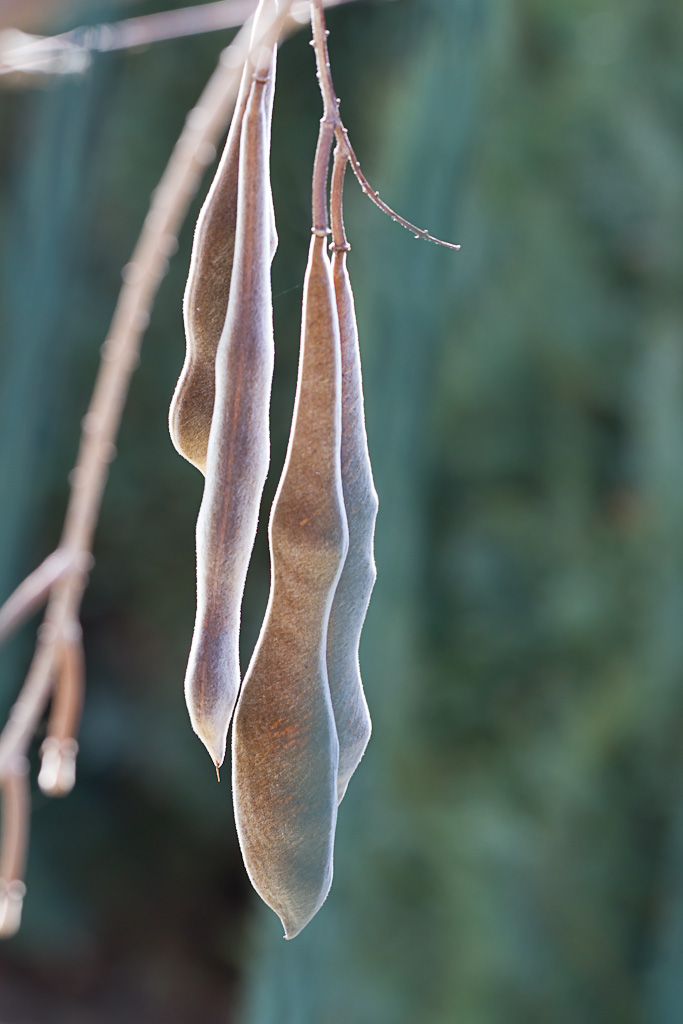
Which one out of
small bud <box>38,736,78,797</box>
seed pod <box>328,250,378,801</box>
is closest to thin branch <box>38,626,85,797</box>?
small bud <box>38,736,78,797</box>

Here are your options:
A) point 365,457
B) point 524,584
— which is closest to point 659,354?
point 524,584

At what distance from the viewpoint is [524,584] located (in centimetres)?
128

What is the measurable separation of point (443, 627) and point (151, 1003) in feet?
3.07

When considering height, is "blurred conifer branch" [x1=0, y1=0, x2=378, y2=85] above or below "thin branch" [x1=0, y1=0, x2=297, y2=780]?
A: above

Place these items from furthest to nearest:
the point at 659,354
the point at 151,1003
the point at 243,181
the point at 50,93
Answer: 1. the point at 151,1003
2. the point at 659,354
3. the point at 50,93
4. the point at 243,181

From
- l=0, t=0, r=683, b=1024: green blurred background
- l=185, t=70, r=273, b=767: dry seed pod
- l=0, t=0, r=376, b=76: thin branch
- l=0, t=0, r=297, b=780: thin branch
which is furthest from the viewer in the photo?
l=0, t=0, r=683, b=1024: green blurred background

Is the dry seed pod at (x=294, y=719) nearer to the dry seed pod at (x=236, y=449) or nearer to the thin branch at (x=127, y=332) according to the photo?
the dry seed pod at (x=236, y=449)

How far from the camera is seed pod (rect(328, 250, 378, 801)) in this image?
0.77ft

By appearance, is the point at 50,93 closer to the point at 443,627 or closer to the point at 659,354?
the point at 659,354

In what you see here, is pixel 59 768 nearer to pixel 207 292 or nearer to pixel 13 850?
pixel 13 850

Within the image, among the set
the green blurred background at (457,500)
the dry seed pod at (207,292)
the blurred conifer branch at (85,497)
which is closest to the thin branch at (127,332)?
the blurred conifer branch at (85,497)

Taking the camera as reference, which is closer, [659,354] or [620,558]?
[659,354]

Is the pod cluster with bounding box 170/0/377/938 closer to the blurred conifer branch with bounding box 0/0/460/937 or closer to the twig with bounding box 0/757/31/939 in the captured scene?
the blurred conifer branch with bounding box 0/0/460/937

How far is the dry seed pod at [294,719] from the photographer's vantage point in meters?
0.22
